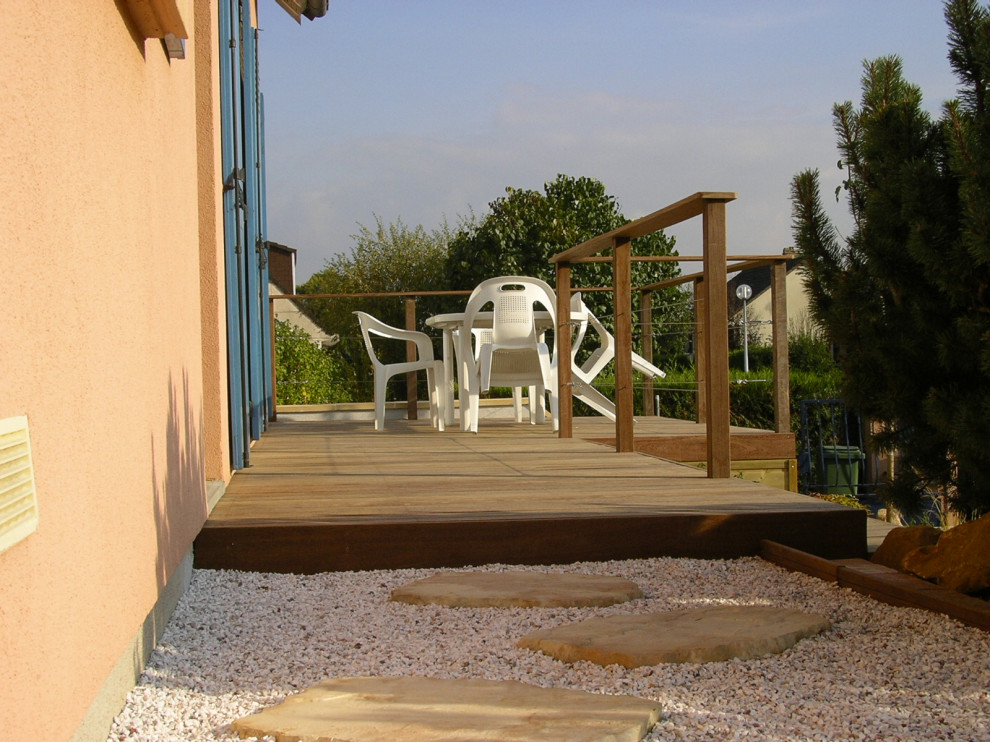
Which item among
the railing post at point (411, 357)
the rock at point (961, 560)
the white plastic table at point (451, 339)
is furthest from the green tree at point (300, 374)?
the rock at point (961, 560)

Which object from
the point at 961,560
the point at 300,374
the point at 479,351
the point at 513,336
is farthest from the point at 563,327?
the point at 300,374

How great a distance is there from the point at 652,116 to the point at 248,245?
25.6ft

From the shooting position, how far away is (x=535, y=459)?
443cm

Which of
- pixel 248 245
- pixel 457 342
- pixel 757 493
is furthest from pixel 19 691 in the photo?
pixel 457 342

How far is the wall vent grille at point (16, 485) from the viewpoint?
0.93 m

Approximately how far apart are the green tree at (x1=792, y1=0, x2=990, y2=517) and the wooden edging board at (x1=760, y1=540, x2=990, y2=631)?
20 cm

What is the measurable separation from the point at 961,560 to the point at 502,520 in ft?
3.73

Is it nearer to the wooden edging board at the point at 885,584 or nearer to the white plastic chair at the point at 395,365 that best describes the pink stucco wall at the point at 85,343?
the wooden edging board at the point at 885,584

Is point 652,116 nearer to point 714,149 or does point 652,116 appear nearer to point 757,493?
point 714,149

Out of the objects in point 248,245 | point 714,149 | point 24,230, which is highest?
point 714,149

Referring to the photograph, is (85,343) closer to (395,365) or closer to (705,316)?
(705,316)

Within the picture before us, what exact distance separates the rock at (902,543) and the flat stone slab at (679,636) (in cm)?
68

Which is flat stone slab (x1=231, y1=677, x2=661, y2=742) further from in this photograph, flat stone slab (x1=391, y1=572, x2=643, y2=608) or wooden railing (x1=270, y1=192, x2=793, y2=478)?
wooden railing (x1=270, y1=192, x2=793, y2=478)

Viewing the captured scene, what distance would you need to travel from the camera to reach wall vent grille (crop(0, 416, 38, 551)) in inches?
36.7
